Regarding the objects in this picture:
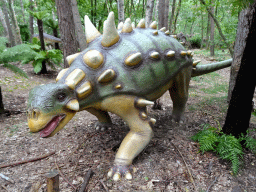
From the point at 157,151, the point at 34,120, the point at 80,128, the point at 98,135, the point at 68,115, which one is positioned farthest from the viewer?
the point at 80,128

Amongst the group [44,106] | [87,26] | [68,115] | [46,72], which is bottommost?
[46,72]

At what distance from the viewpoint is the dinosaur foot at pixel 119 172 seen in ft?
7.33

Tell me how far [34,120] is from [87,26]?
55.0 inches

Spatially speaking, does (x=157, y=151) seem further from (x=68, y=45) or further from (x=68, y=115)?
(x=68, y=45)

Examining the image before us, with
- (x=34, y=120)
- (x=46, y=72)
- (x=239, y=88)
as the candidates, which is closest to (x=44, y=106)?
(x=34, y=120)

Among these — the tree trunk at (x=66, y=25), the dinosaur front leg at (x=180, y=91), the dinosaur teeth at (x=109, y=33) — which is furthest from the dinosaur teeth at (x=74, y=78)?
the tree trunk at (x=66, y=25)

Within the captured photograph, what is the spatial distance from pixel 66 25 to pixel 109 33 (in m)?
3.08

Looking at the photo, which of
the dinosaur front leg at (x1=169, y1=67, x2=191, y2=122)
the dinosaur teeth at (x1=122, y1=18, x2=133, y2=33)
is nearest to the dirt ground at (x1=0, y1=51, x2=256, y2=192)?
the dinosaur front leg at (x1=169, y1=67, x2=191, y2=122)

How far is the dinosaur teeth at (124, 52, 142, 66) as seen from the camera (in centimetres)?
212

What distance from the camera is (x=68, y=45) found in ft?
16.0

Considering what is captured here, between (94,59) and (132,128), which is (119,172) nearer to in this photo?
(132,128)

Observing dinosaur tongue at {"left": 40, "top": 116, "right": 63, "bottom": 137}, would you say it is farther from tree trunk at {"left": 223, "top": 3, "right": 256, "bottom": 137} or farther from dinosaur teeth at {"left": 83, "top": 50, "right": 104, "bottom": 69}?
tree trunk at {"left": 223, "top": 3, "right": 256, "bottom": 137}

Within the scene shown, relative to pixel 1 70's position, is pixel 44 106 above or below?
above

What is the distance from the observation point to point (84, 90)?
6.55 feet
